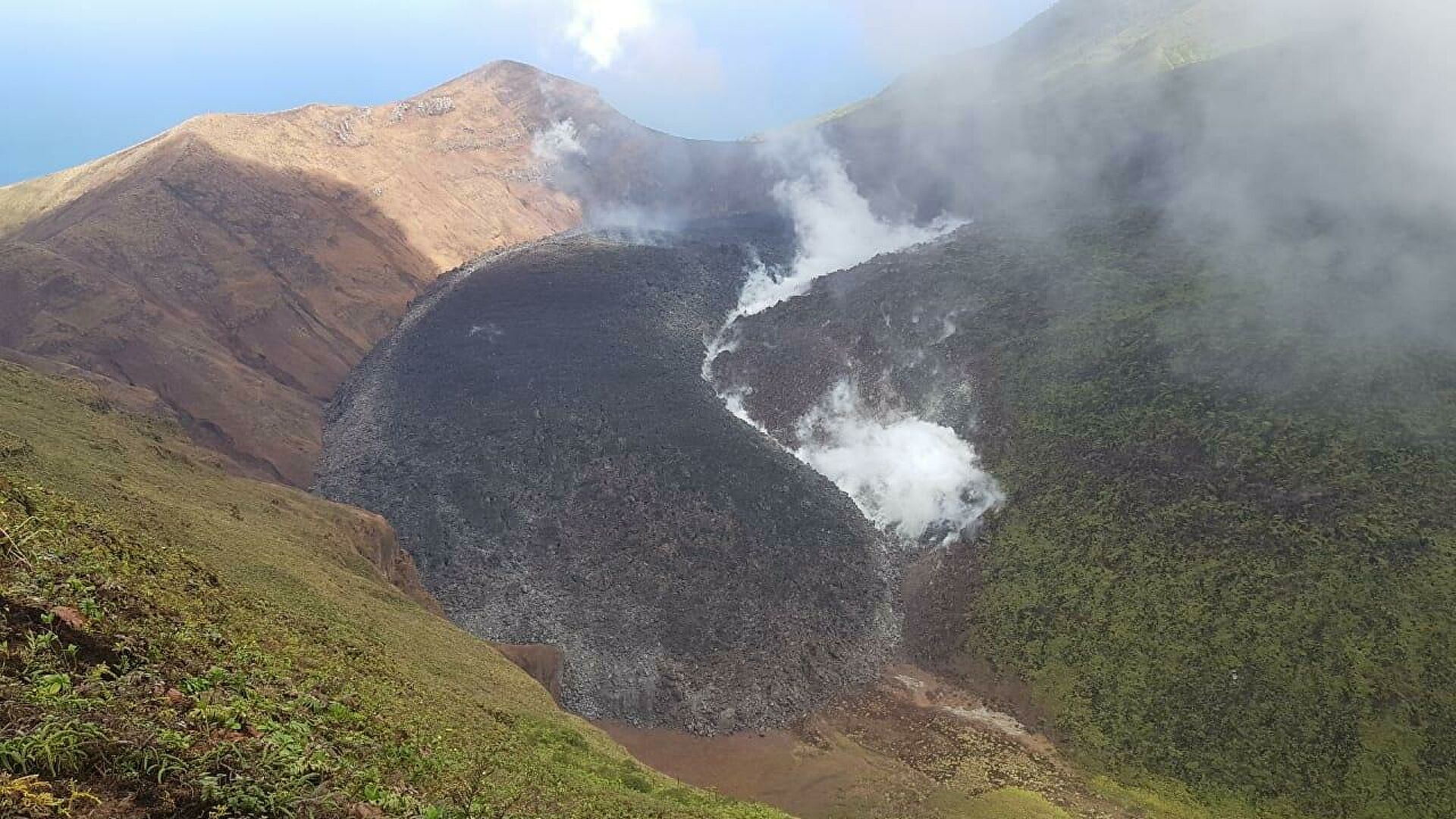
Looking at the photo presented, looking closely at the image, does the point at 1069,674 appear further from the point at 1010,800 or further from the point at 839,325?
the point at 839,325

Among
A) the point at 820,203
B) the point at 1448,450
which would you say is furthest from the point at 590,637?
the point at 820,203

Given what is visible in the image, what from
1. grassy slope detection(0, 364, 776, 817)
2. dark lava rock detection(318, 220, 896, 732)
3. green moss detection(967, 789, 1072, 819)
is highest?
dark lava rock detection(318, 220, 896, 732)

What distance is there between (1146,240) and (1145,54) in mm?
64210

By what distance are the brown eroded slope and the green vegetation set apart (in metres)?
39.7

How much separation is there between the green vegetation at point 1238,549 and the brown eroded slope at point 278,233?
39654mm

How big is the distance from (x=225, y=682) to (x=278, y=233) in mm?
64846

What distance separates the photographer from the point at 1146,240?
177ft

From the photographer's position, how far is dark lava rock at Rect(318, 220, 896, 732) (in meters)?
31.8

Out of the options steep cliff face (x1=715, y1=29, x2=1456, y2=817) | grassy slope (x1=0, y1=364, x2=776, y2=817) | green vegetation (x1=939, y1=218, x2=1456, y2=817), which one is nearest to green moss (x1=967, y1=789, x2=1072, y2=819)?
green vegetation (x1=939, y1=218, x2=1456, y2=817)

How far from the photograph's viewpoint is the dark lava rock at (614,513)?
104 feet

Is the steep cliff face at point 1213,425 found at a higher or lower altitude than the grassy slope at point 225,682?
higher

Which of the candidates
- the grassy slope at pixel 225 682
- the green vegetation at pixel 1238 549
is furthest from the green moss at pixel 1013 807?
the grassy slope at pixel 225 682

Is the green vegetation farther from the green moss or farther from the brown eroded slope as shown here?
the brown eroded slope

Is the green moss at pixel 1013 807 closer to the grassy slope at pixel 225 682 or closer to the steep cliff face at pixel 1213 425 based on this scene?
the steep cliff face at pixel 1213 425
